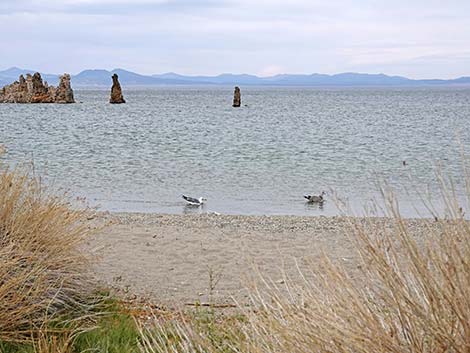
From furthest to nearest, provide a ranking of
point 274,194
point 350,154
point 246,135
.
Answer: point 246,135 < point 350,154 < point 274,194

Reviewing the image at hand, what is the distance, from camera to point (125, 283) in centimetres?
753

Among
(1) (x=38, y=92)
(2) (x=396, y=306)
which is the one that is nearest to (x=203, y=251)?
(2) (x=396, y=306)

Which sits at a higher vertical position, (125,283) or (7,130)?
(125,283)

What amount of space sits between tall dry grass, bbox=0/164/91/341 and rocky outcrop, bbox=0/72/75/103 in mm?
84753

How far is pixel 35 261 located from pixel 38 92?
91781 millimetres

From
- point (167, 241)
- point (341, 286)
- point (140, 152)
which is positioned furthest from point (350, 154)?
point (341, 286)

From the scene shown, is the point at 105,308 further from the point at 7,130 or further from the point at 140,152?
the point at 7,130

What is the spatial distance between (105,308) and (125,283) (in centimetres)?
151

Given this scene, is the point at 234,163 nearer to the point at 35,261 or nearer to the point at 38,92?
the point at 35,261

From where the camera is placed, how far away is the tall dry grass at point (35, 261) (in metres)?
4.97

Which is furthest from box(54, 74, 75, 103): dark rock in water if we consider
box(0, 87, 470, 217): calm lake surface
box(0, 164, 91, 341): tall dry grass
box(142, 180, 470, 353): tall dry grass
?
box(142, 180, 470, 353): tall dry grass

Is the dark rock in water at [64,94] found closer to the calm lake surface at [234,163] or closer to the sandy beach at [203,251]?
the calm lake surface at [234,163]

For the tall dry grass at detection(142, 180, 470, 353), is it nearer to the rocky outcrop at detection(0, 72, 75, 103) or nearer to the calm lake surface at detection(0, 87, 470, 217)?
the calm lake surface at detection(0, 87, 470, 217)

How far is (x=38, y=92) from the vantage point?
9356 centimetres
